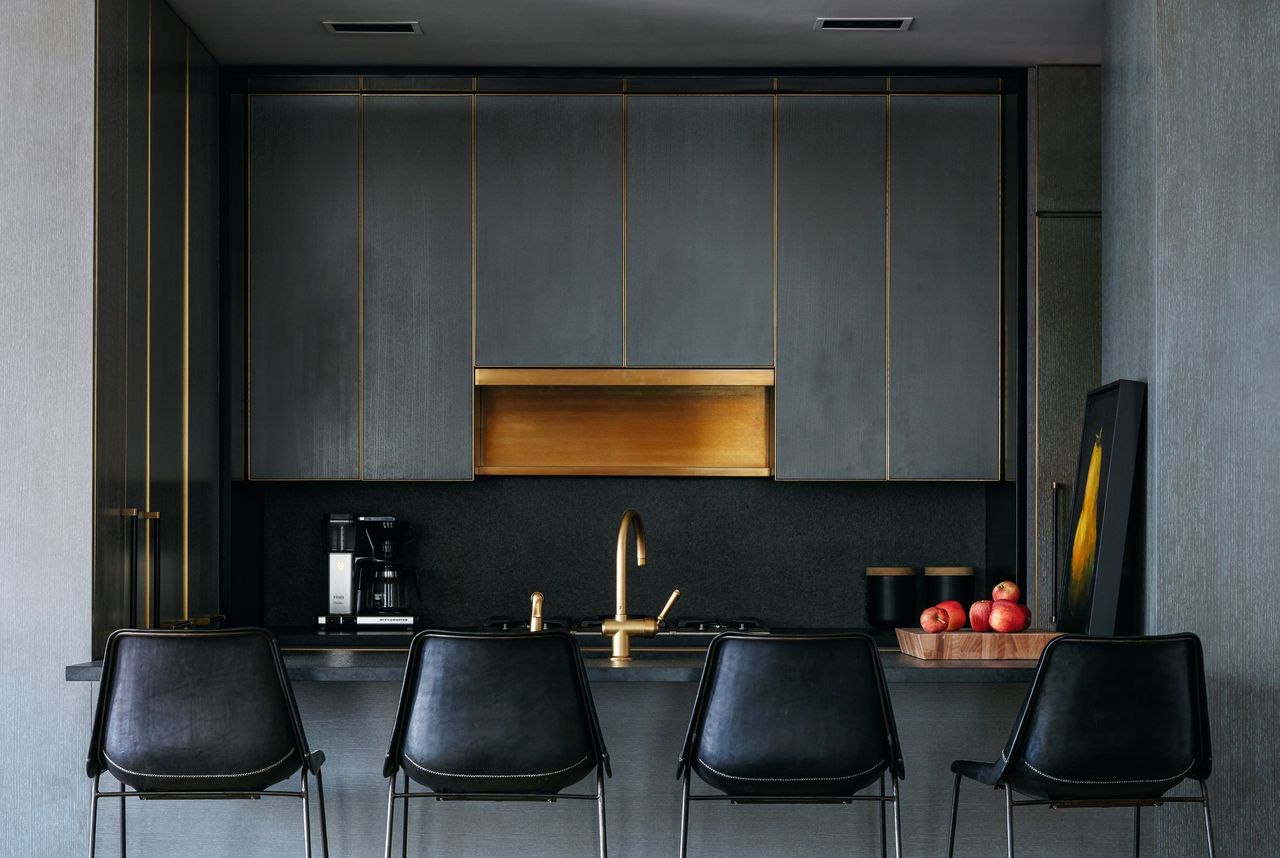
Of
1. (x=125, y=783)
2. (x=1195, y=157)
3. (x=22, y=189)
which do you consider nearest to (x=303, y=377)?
(x=22, y=189)

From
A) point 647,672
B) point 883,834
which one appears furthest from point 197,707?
point 883,834

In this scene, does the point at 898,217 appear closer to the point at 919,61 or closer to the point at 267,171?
the point at 919,61

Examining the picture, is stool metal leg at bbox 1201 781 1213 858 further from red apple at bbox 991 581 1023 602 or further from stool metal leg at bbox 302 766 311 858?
stool metal leg at bbox 302 766 311 858

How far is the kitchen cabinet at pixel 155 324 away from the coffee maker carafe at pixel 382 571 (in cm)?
52

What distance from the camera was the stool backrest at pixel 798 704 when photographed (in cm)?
262

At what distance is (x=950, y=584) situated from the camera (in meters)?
4.64

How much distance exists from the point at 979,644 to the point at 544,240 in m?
2.15

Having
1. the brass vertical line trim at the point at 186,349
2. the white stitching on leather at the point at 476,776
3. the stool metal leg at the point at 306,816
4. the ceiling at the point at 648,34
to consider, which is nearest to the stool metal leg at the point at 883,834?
the white stitching on leather at the point at 476,776

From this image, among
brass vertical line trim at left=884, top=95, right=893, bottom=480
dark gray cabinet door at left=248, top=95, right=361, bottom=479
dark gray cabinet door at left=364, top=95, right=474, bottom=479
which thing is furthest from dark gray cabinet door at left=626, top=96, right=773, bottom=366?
dark gray cabinet door at left=248, top=95, right=361, bottom=479

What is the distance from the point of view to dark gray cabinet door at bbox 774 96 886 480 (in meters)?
4.43

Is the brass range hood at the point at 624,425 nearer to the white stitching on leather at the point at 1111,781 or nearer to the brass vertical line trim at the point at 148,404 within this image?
the brass vertical line trim at the point at 148,404

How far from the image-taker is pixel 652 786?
10.4 feet

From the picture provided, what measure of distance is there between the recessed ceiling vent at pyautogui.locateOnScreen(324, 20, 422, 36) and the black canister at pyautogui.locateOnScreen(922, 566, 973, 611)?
2633mm

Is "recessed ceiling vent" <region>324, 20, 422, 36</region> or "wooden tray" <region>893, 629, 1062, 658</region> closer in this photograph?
"wooden tray" <region>893, 629, 1062, 658</region>
